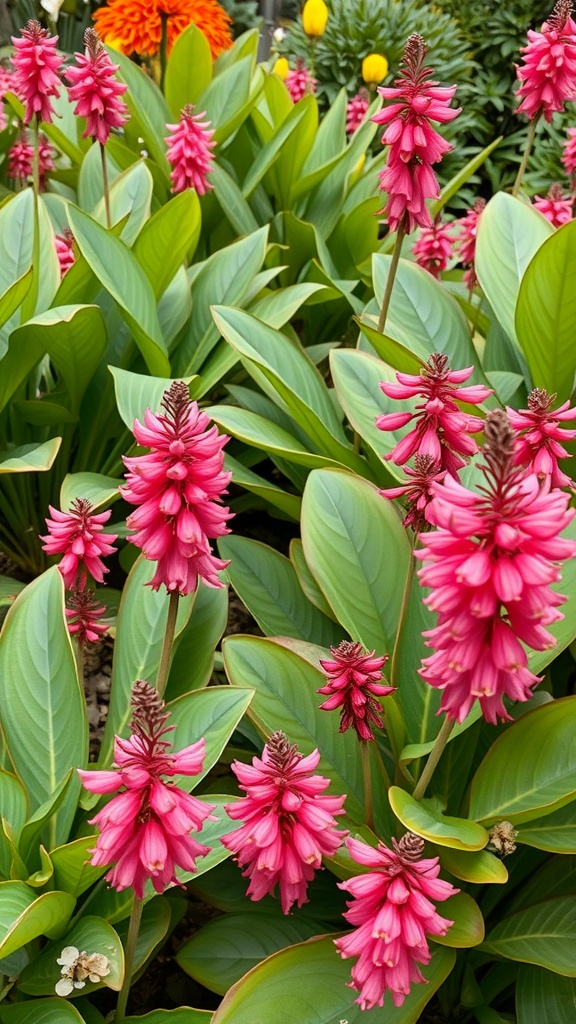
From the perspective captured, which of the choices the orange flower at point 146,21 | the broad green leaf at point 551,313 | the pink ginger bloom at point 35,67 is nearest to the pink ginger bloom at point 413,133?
→ the broad green leaf at point 551,313

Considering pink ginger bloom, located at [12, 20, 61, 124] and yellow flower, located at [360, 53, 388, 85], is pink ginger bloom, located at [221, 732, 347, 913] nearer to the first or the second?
pink ginger bloom, located at [12, 20, 61, 124]

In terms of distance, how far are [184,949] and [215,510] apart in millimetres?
966

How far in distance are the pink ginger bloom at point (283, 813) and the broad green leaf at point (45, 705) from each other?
566mm

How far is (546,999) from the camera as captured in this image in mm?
1719

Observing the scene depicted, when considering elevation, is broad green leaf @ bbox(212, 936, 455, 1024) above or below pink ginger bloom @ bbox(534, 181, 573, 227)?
below

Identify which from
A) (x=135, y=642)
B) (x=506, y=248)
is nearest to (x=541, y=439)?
(x=135, y=642)

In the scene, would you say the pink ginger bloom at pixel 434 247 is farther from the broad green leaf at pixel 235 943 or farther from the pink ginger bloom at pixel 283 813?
the pink ginger bloom at pixel 283 813

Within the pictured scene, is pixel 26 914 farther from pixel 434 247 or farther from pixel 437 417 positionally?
pixel 434 247

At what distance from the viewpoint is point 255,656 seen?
5.67 feet

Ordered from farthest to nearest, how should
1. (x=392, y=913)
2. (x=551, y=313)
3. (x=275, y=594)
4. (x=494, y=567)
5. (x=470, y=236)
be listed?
(x=470, y=236) → (x=551, y=313) → (x=275, y=594) → (x=392, y=913) → (x=494, y=567)

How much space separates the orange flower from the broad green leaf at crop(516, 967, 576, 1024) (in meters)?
4.04

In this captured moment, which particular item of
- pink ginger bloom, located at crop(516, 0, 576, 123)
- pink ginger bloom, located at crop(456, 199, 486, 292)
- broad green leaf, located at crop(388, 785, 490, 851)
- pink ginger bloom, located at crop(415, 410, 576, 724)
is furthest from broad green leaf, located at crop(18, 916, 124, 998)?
pink ginger bloom, located at crop(456, 199, 486, 292)

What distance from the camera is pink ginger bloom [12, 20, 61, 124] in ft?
7.82

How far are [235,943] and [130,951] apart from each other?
358 millimetres
